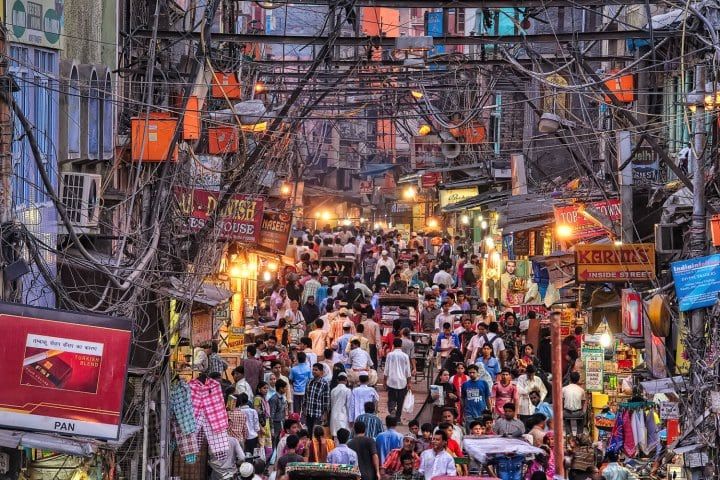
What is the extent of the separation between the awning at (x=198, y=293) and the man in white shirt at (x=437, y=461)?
9.93 feet

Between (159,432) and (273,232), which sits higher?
(273,232)

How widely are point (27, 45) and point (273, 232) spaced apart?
12004 millimetres

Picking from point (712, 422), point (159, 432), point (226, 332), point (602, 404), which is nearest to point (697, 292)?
point (712, 422)

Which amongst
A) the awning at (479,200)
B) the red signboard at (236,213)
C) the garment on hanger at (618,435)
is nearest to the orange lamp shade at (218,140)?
the red signboard at (236,213)

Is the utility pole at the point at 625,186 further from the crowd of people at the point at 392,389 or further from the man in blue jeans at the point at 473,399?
the man in blue jeans at the point at 473,399

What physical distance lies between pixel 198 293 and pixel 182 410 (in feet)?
6.20

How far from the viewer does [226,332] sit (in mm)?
26266

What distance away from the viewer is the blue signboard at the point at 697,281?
16.4 metres

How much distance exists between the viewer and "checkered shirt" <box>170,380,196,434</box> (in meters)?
17.1

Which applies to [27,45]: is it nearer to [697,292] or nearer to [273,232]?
[697,292]

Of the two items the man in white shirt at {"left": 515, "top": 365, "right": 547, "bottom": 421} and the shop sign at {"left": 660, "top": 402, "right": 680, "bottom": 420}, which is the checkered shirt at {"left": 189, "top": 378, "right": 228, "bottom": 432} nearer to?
the man in white shirt at {"left": 515, "top": 365, "right": 547, "bottom": 421}

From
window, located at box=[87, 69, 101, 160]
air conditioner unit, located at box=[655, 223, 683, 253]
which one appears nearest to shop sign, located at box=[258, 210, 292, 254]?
window, located at box=[87, 69, 101, 160]

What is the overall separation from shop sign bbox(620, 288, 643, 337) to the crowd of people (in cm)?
99

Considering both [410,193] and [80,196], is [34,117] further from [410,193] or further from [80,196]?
[410,193]
